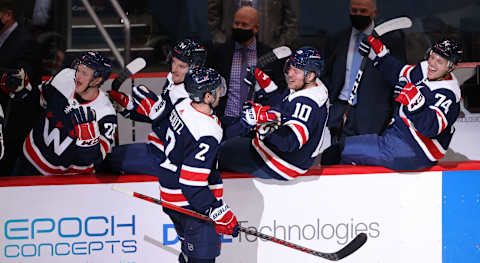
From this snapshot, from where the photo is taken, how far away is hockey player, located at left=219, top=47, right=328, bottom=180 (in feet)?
10.1

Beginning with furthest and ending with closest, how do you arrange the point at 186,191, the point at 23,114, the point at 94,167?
1. the point at 23,114
2. the point at 94,167
3. the point at 186,191

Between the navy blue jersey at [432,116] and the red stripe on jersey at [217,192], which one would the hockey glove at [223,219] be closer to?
the red stripe on jersey at [217,192]

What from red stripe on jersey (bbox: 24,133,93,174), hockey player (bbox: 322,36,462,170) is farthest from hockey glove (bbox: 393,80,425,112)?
red stripe on jersey (bbox: 24,133,93,174)

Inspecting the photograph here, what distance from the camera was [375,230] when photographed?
3.41 m

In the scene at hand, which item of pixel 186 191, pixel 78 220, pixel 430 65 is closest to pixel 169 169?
pixel 186 191

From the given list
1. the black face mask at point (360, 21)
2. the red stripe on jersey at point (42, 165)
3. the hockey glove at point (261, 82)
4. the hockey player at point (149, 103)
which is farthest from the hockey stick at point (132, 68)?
the black face mask at point (360, 21)

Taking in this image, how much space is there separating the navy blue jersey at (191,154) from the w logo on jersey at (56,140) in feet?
2.04

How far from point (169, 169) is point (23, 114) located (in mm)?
1270

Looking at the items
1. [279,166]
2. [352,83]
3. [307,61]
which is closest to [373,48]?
[352,83]

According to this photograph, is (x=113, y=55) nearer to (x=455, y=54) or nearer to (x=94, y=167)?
(x=94, y=167)

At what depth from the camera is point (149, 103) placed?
3.36 meters

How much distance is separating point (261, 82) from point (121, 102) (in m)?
0.76

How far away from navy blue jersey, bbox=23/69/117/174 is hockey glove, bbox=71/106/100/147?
71mm

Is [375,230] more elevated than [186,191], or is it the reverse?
[186,191]
